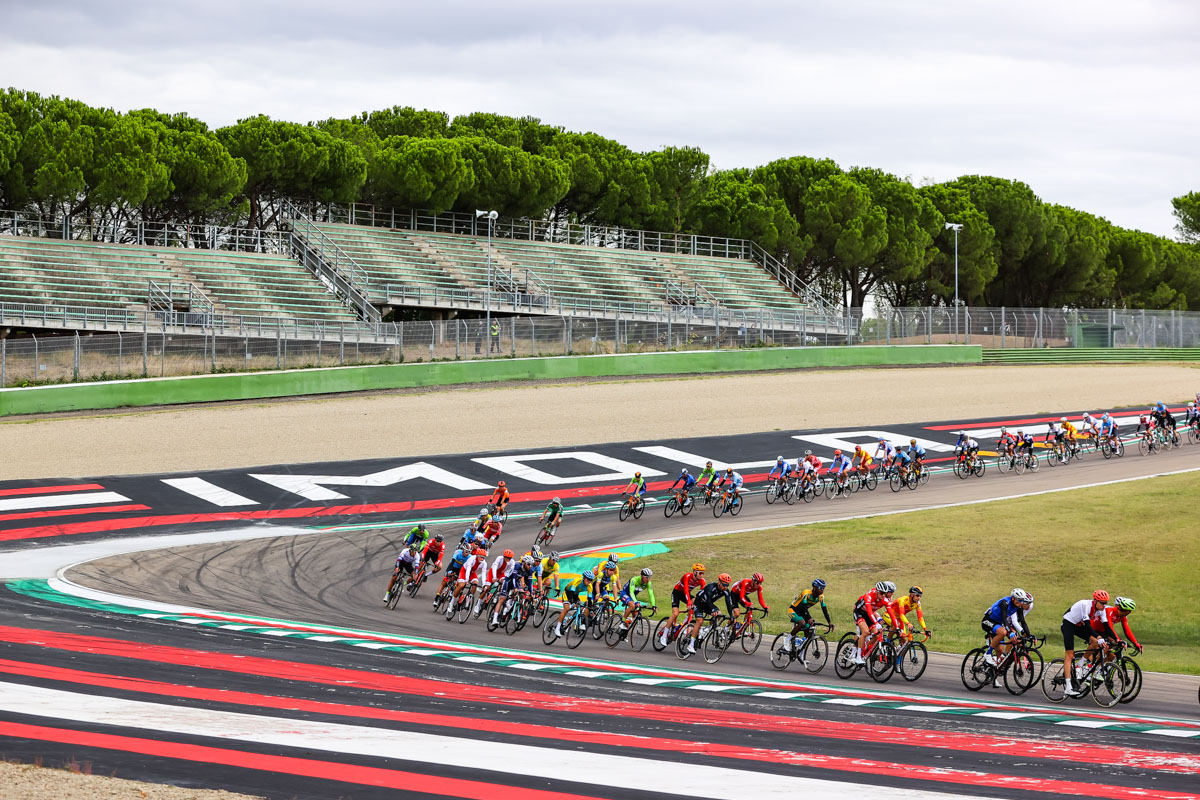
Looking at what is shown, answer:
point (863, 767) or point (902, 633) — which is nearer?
point (863, 767)

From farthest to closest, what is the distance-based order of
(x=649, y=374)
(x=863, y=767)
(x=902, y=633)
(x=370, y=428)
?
(x=649, y=374) → (x=370, y=428) → (x=902, y=633) → (x=863, y=767)

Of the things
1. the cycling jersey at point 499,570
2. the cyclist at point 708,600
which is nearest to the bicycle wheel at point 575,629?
the cycling jersey at point 499,570

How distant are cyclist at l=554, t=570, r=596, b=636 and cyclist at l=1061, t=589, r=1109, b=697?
6997mm

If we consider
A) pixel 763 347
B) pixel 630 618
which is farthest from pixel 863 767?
pixel 763 347

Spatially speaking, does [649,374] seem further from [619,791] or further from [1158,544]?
[619,791]

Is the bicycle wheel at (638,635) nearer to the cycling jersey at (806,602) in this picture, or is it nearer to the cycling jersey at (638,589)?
the cycling jersey at (638,589)

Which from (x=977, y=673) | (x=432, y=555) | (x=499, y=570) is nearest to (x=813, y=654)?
(x=977, y=673)

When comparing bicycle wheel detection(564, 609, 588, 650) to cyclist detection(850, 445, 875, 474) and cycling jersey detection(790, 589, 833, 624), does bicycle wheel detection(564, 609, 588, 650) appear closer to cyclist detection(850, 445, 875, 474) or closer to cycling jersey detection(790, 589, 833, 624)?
cycling jersey detection(790, 589, 833, 624)

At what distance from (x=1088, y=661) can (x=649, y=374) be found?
3649cm

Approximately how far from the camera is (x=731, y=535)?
90.2 feet

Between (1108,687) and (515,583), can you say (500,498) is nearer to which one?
(515,583)

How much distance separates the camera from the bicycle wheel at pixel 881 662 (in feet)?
54.7

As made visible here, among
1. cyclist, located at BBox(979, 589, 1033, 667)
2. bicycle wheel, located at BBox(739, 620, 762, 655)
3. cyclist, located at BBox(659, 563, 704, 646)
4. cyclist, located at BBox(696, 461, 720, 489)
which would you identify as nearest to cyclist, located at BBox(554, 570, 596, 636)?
cyclist, located at BBox(659, 563, 704, 646)

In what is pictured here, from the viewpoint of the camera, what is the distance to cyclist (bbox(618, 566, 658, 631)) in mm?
18281
